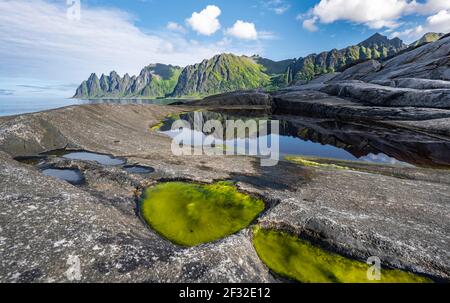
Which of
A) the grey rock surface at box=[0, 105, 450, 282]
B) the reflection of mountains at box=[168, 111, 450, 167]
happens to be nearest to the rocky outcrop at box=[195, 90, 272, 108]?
the reflection of mountains at box=[168, 111, 450, 167]

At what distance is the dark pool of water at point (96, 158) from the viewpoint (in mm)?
29288

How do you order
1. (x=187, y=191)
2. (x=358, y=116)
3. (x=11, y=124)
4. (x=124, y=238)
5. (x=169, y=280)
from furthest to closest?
(x=358, y=116), (x=11, y=124), (x=187, y=191), (x=124, y=238), (x=169, y=280)

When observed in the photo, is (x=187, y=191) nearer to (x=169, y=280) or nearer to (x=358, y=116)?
(x=169, y=280)

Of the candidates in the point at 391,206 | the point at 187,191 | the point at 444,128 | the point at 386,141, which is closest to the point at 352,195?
the point at 391,206

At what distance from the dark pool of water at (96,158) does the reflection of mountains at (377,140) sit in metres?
37.7

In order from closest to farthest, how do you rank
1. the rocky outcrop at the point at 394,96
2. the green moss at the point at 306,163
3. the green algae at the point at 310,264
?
the green algae at the point at 310,264
the green moss at the point at 306,163
the rocky outcrop at the point at 394,96

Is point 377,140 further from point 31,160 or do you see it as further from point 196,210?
point 31,160

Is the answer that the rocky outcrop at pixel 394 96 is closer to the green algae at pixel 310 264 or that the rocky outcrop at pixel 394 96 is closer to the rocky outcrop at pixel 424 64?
the rocky outcrop at pixel 424 64

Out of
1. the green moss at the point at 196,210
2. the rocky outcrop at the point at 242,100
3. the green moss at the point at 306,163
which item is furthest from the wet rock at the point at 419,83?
the green moss at the point at 196,210

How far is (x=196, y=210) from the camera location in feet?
65.4

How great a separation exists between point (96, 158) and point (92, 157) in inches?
26.9

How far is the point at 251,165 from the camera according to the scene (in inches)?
1276

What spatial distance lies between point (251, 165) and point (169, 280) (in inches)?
876

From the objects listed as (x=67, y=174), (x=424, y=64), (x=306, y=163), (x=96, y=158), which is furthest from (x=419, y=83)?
(x=67, y=174)
